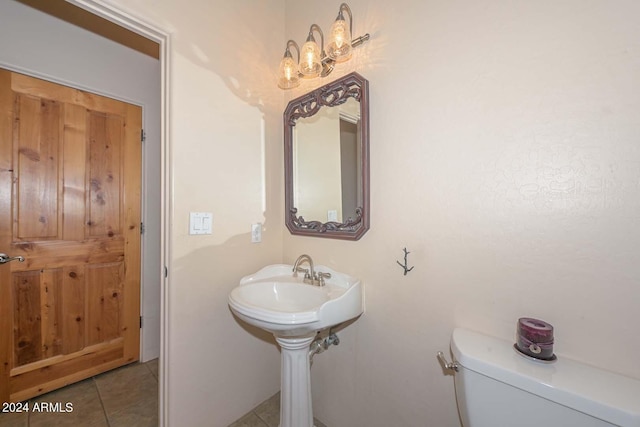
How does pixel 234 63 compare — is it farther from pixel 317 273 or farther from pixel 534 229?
pixel 534 229

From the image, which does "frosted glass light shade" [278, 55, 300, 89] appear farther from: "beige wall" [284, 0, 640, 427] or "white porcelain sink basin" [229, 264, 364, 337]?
"white porcelain sink basin" [229, 264, 364, 337]

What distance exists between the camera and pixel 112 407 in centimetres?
153

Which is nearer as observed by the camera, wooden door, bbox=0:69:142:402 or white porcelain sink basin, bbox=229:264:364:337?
white porcelain sink basin, bbox=229:264:364:337

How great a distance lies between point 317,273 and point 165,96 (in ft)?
3.74

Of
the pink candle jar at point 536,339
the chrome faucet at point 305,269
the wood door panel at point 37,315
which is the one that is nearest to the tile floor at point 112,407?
the wood door panel at point 37,315

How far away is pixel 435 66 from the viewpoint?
0.98 meters

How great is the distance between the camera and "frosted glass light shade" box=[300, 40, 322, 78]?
1269 mm

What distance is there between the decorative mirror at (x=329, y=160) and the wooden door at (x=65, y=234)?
1366 millimetres

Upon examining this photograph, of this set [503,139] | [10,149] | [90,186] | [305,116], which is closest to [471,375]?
[503,139]

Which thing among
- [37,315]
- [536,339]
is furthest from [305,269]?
[37,315]

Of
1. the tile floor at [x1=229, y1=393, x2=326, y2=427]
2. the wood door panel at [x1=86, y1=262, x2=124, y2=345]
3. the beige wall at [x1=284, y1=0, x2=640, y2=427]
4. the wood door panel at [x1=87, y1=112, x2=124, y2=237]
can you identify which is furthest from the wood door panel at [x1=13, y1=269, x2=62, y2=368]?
the beige wall at [x1=284, y1=0, x2=640, y2=427]

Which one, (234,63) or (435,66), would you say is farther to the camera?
(234,63)

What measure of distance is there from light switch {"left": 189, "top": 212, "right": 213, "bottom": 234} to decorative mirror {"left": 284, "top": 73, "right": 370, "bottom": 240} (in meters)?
0.46

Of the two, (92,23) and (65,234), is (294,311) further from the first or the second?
(92,23)
